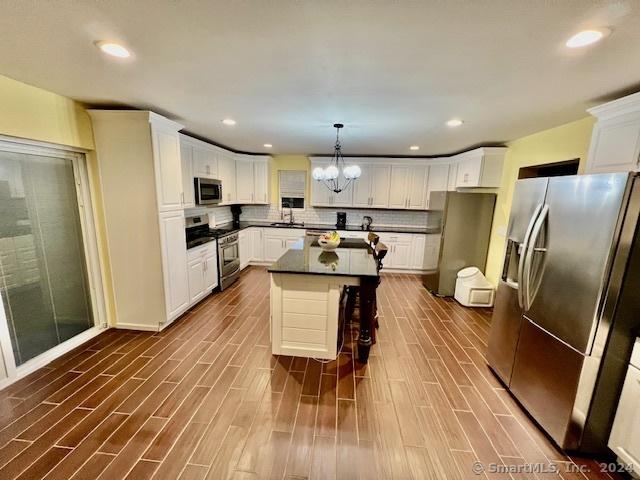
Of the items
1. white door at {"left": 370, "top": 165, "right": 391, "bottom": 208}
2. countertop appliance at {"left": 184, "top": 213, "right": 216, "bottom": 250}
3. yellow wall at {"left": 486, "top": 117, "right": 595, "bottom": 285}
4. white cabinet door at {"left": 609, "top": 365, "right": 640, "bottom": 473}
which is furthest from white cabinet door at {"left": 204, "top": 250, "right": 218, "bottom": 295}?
yellow wall at {"left": 486, "top": 117, "right": 595, "bottom": 285}

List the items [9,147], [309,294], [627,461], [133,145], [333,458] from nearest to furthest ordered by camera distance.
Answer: [627,461] → [333,458] → [9,147] → [309,294] → [133,145]

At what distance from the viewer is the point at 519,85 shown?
1.90m

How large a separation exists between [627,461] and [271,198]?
5811mm

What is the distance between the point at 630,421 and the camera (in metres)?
1.48

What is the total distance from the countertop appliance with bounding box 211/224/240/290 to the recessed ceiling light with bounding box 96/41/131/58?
2.80 meters

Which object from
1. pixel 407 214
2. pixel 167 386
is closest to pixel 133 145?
pixel 167 386

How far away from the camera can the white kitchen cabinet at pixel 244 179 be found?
545 cm

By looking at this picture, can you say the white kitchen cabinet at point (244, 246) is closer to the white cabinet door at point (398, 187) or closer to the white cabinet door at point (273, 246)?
the white cabinet door at point (273, 246)

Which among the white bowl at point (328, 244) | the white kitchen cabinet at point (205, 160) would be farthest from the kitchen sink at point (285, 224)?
the white bowl at point (328, 244)

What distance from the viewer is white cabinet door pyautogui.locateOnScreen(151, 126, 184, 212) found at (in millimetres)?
2748

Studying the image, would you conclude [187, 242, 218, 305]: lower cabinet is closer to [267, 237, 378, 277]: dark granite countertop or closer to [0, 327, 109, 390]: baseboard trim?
[0, 327, 109, 390]: baseboard trim

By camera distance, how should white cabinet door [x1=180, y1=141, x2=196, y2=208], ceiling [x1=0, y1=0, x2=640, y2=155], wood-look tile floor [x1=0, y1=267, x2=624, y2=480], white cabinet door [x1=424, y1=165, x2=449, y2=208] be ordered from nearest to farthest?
1. ceiling [x1=0, y1=0, x2=640, y2=155]
2. wood-look tile floor [x1=0, y1=267, x2=624, y2=480]
3. white cabinet door [x1=180, y1=141, x2=196, y2=208]
4. white cabinet door [x1=424, y1=165, x2=449, y2=208]

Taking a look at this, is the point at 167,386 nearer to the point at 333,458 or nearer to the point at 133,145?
the point at 333,458

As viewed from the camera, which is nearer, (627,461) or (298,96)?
(627,461)
